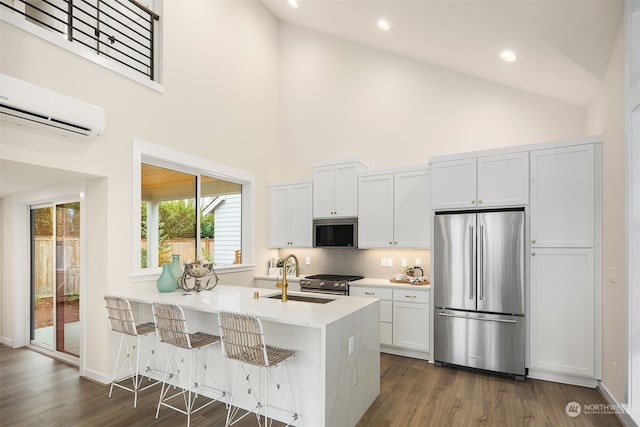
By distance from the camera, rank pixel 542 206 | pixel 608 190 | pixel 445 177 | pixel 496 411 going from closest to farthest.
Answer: pixel 496 411, pixel 608 190, pixel 542 206, pixel 445 177

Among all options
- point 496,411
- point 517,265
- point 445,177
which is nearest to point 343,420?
point 496,411

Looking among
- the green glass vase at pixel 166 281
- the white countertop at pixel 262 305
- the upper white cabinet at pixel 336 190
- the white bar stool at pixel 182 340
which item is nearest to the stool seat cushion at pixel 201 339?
the white bar stool at pixel 182 340

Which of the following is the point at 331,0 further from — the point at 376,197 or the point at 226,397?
the point at 226,397

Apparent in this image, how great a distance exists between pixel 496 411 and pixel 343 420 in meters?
1.39

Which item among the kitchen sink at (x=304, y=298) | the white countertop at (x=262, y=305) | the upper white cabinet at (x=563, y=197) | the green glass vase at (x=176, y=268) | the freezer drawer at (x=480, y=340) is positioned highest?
the upper white cabinet at (x=563, y=197)

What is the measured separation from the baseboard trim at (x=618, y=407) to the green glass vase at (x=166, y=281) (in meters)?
4.10

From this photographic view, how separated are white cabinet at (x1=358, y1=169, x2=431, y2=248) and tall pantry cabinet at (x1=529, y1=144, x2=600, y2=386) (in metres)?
1.23

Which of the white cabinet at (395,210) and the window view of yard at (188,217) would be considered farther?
the white cabinet at (395,210)

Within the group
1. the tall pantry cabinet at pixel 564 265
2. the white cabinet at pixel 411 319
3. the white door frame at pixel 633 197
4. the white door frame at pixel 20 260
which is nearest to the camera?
the white door frame at pixel 633 197

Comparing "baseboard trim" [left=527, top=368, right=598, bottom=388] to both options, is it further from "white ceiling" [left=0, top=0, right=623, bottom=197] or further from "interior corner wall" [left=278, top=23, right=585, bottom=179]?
"white ceiling" [left=0, top=0, right=623, bottom=197]

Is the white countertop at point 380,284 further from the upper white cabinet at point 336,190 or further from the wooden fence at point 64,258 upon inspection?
the wooden fence at point 64,258

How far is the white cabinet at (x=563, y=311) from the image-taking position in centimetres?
337

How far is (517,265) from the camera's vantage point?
3607 mm

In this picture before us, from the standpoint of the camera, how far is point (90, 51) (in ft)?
11.1
